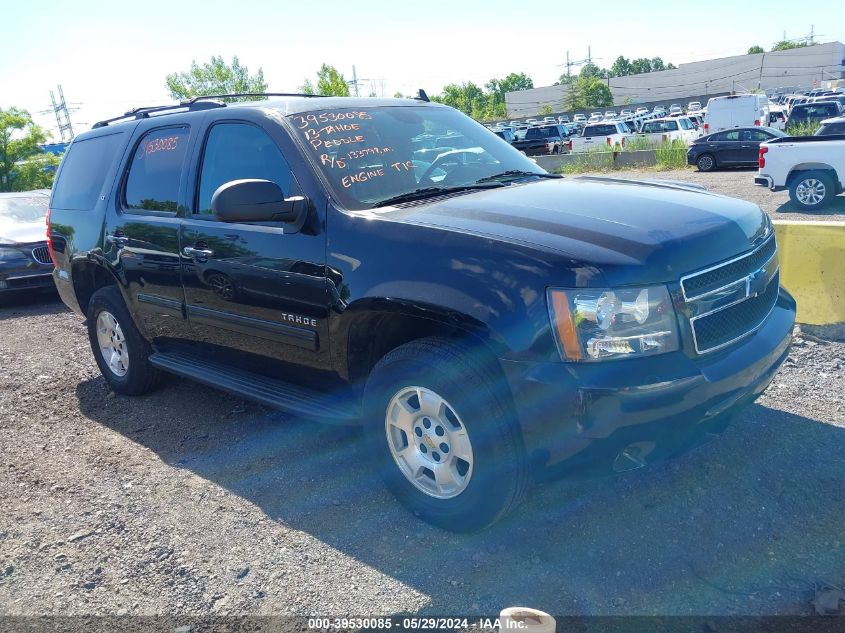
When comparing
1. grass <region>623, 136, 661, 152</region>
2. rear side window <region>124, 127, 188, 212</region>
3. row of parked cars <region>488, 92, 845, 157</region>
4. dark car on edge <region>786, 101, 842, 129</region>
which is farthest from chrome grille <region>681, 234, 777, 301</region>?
dark car on edge <region>786, 101, 842, 129</region>

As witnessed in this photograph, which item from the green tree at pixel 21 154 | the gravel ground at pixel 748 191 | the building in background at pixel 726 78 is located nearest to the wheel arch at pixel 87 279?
the gravel ground at pixel 748 191

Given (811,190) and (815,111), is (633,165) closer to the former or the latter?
(815,111)

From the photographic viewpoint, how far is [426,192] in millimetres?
3672

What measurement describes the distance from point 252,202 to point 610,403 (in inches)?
73.4

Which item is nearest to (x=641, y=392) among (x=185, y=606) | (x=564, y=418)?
(x=564, y=418)

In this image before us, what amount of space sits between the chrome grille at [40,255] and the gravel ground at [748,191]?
756cm

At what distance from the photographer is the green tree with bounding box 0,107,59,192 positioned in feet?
66.2

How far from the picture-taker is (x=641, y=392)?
2.66 m

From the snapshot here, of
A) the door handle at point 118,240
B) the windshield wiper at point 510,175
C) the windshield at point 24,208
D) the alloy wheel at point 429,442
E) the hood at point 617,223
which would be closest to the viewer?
the hood at point 617,223

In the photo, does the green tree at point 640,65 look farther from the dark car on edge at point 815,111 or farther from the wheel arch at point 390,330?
the wheel arch at point 390,330

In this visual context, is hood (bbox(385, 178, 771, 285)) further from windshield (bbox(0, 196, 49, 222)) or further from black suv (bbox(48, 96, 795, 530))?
windshield (bbox(0, 196, 49, 222))

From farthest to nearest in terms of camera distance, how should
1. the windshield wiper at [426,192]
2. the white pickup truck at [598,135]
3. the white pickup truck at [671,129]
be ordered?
1. the white pickup truck at [598,135]
2. the white pickup truck at [671,129]
3. the windshield wiper at [426,192]

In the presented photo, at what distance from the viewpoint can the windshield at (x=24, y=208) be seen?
34.9 feet

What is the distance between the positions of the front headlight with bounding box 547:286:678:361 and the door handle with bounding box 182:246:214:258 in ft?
7.17
